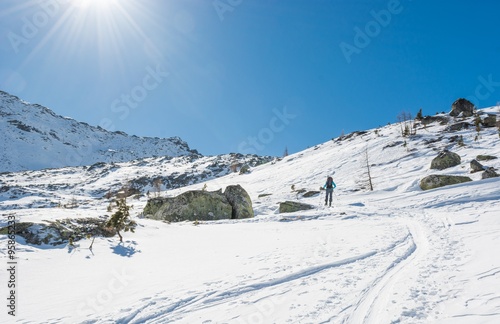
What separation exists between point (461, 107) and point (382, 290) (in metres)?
61.6

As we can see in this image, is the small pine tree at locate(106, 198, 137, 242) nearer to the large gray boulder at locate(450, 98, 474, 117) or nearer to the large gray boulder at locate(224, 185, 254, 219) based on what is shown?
the large gray boulder at locate(224, 185, 254, 219)

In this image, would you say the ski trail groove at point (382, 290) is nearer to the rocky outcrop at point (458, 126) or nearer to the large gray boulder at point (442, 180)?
the large gray boulder at point (442, 180)

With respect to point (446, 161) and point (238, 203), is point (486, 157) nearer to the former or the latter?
point (446, 161)

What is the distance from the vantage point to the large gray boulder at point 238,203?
2155 cm

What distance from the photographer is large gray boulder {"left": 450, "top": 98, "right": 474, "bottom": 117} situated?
51478 millimetres

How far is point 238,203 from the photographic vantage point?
72.1 ft

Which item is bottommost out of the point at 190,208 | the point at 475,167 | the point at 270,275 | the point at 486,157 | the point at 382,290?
the point at 382,290

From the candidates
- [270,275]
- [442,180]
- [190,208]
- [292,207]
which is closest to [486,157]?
[442,180]

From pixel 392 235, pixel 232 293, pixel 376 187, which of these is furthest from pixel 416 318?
pixel 376 187

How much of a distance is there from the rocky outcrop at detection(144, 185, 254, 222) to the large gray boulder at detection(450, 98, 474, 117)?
165 ft

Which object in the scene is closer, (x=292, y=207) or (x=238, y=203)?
(x=292, y=207)

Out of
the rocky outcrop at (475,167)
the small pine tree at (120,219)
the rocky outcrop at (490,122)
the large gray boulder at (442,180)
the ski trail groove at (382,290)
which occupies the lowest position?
the ski trail groove at (382,290)

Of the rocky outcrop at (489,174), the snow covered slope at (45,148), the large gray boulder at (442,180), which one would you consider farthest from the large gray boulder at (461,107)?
the snow covered slope at (45,148)

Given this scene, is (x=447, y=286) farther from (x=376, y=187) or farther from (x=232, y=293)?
(x=376, y=187)
